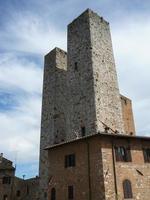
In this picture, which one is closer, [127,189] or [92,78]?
[127,189]

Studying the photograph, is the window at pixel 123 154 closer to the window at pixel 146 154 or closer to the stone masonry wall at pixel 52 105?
the window at pixel 146 154

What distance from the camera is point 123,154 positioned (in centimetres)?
2208

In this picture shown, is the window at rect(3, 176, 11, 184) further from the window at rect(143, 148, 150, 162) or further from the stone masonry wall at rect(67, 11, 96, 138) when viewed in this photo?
the window at rect(143, 148, 150, 162)

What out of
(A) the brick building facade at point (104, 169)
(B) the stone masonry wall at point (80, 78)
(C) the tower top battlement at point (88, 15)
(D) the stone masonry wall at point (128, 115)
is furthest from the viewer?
(D) the stone masonry wall at point (128, 115)

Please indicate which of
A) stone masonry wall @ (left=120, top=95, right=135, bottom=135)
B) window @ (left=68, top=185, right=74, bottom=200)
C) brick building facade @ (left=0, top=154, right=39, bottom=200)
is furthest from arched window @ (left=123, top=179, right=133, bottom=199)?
brick building facade @ (left=0, top=154, right=39, bottom=200)

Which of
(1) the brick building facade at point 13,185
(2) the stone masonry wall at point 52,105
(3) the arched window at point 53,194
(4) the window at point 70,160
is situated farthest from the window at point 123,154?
(1) the brick building facade at point 13,185

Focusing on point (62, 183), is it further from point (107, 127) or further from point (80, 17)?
point (80, 17)

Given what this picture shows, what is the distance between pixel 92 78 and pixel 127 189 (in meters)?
13.3

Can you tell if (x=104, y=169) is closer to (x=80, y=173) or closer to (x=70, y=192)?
(x=80, y=173)

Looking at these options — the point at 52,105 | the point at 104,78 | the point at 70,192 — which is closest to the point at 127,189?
the point at 70,192

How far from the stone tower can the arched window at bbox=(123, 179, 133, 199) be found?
739 centimetres

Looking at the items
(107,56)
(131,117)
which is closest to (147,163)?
(107,56)

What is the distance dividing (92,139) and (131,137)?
341 centimetres

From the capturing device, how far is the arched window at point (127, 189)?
20450mm
